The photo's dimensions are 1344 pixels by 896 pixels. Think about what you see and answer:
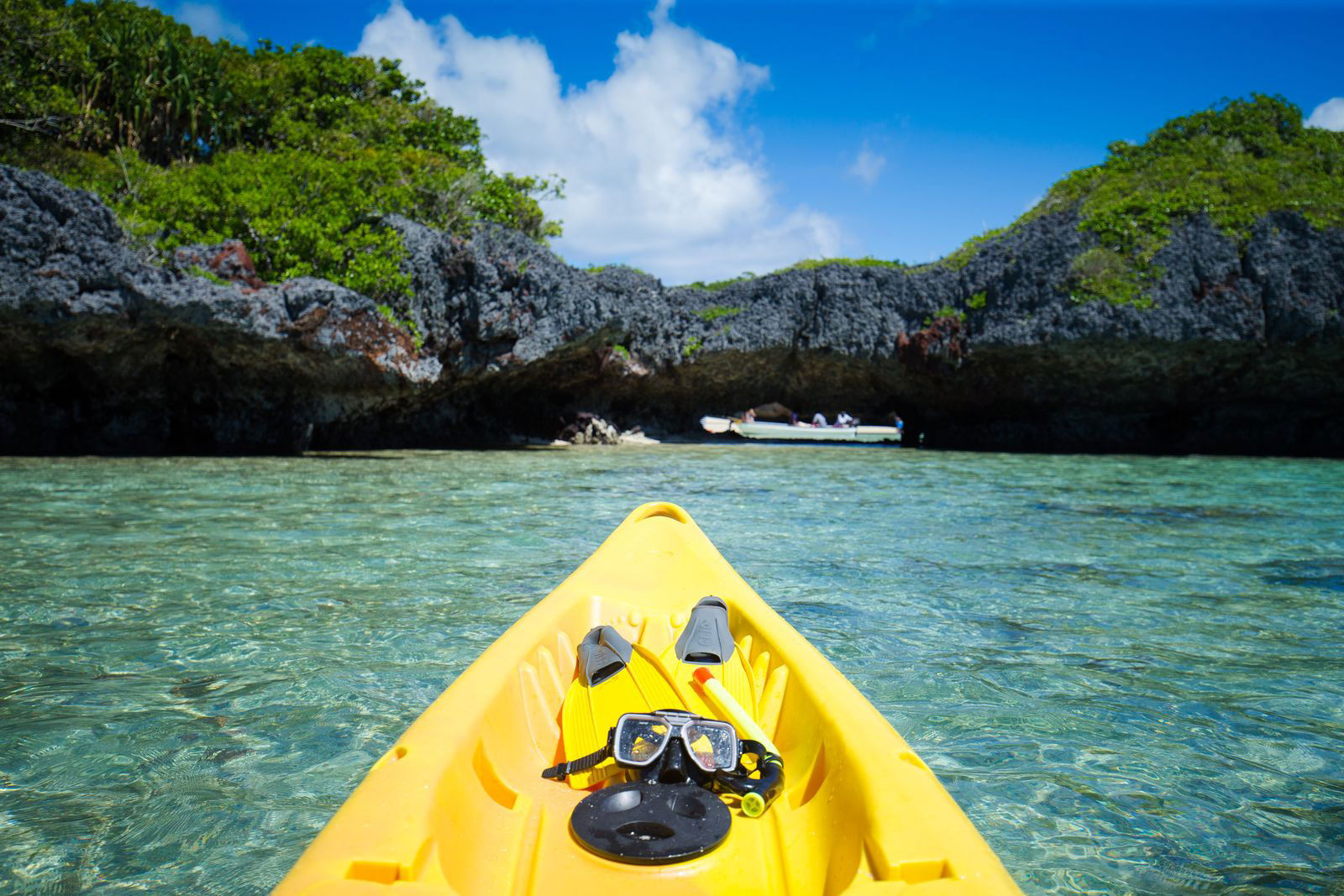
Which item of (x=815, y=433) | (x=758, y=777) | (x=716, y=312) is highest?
(x=716, y=312)

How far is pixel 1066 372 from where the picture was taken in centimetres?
1811

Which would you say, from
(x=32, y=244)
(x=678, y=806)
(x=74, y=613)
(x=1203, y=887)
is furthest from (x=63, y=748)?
(x=32, y=244)

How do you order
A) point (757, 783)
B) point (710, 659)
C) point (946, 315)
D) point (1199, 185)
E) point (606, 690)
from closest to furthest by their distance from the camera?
point (757, 783)
point (606, 690)
point (710, 659)
point (1199, 185)
point (946, 315)

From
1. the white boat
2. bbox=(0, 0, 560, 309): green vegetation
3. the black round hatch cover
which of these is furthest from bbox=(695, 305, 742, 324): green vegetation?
the black round hatch cover

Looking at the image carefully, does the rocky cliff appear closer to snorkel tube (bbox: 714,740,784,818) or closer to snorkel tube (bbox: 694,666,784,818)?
snorkel tube (bbox: 694,666,784,818)

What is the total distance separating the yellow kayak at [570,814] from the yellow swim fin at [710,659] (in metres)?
0.13

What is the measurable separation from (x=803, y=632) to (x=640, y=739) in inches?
81.3

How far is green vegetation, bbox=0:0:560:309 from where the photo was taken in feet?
46.4

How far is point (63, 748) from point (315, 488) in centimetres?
700

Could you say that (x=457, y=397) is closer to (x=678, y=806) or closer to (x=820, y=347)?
(x=820, y=347)

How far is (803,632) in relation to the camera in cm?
405

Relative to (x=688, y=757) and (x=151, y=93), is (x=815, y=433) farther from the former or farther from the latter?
(x=688, y=757)

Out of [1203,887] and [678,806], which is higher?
[678,806]

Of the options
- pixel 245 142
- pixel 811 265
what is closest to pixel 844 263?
pixel 811 265
